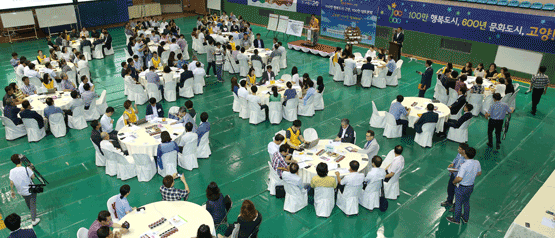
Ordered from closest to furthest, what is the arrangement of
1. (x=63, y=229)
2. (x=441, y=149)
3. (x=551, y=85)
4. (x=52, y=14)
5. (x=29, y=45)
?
(x=63, y=229)
(x=441, y=149)
(x=551, y=85)
(x=29, y=45)
(x=52, y=14)

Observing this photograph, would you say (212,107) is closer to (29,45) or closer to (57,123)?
(57,123)

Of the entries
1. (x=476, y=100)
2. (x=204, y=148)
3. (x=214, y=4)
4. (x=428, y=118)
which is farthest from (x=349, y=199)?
(x=214, y=4)

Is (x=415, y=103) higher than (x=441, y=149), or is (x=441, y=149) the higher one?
(x=415, y=103)

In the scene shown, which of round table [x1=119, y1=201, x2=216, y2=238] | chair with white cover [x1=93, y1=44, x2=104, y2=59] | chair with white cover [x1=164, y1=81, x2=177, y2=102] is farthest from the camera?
chair with white cover [x1=93, y1=44, x2=104, y2=59]

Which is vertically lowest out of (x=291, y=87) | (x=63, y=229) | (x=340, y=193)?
(x=63, y=229)

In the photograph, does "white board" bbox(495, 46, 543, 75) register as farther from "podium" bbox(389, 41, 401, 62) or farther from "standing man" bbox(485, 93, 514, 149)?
"standing man" bbox(485, 93, 514, 149)

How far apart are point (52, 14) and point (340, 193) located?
21.3 meters

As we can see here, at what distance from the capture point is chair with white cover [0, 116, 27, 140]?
380 inches

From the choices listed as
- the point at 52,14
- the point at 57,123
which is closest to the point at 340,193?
the point at 57,123

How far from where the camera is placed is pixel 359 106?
12.1 metres

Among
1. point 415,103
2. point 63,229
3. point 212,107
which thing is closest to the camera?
point 63,229

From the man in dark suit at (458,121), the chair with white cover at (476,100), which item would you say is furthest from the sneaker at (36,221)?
the chair with white cover at (476,100)

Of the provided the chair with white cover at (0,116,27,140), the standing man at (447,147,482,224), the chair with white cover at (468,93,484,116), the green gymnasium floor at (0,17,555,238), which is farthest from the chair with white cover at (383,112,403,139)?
the chair with white cover at (0,116,27,140)

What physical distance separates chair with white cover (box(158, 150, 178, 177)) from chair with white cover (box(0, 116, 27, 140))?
178 inches
